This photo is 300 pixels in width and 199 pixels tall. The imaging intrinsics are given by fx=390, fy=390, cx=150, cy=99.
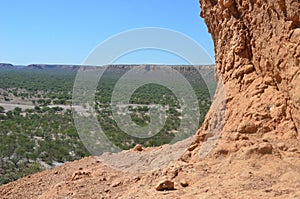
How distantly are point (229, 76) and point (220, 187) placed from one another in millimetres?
2264

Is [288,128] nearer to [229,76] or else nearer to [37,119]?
[229,76]

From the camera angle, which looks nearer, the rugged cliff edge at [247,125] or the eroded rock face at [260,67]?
the rugged cliff edge at [247,125]

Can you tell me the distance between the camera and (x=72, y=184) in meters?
6.49

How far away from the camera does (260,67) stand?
5.48 metres

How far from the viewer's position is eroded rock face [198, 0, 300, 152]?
4797 millimetres

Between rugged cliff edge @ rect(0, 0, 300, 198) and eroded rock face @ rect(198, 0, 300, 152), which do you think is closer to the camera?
rugged cliff edge @ rect(0, 0, 300, 198)

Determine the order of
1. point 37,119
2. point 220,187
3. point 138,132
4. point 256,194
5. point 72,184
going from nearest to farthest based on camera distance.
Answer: point 256,194 < point 220,187 < point 72,184 < point 138,132 < point 37,119

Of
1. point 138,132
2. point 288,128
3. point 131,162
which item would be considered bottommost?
point 138,132

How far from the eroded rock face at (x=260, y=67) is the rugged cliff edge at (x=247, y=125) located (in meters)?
0.01

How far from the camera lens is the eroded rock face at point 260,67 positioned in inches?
189

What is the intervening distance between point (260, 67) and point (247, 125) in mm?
893

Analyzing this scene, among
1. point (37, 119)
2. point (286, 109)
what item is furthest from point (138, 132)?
point (286, 109)

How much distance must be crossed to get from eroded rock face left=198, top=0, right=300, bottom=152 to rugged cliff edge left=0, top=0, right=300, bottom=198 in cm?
1

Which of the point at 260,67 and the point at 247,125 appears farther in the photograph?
the point at 260,67
